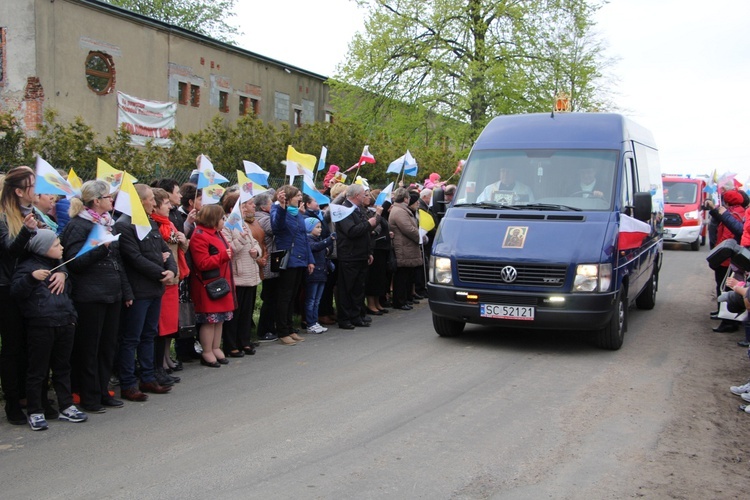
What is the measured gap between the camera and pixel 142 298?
7.18 meters

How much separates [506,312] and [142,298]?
4.13m

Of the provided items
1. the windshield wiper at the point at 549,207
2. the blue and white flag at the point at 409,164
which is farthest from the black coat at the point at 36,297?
the blue and white flag at the point at 409,164

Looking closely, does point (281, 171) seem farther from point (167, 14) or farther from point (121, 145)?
point (167, 14)

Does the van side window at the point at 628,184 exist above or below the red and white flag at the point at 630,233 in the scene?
above

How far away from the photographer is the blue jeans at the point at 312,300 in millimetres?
10586

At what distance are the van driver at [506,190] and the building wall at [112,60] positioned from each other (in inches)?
680

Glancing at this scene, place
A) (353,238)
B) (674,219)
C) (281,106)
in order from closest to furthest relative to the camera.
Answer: (353,238)
(674,219)
(281,106)

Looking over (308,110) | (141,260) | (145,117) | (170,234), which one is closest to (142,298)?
(141,260)

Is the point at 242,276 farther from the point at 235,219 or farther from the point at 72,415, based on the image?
the point at 72,415

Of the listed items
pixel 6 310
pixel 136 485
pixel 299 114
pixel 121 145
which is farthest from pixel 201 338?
pixel 299 114

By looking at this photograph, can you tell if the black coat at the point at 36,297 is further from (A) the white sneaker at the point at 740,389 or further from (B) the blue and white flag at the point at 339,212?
(A) the white sneaker at the point at 740,389

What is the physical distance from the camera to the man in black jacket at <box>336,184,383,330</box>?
1093 cm

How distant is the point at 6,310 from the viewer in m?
6.15

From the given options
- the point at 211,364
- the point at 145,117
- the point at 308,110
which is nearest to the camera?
the point at 211,364
